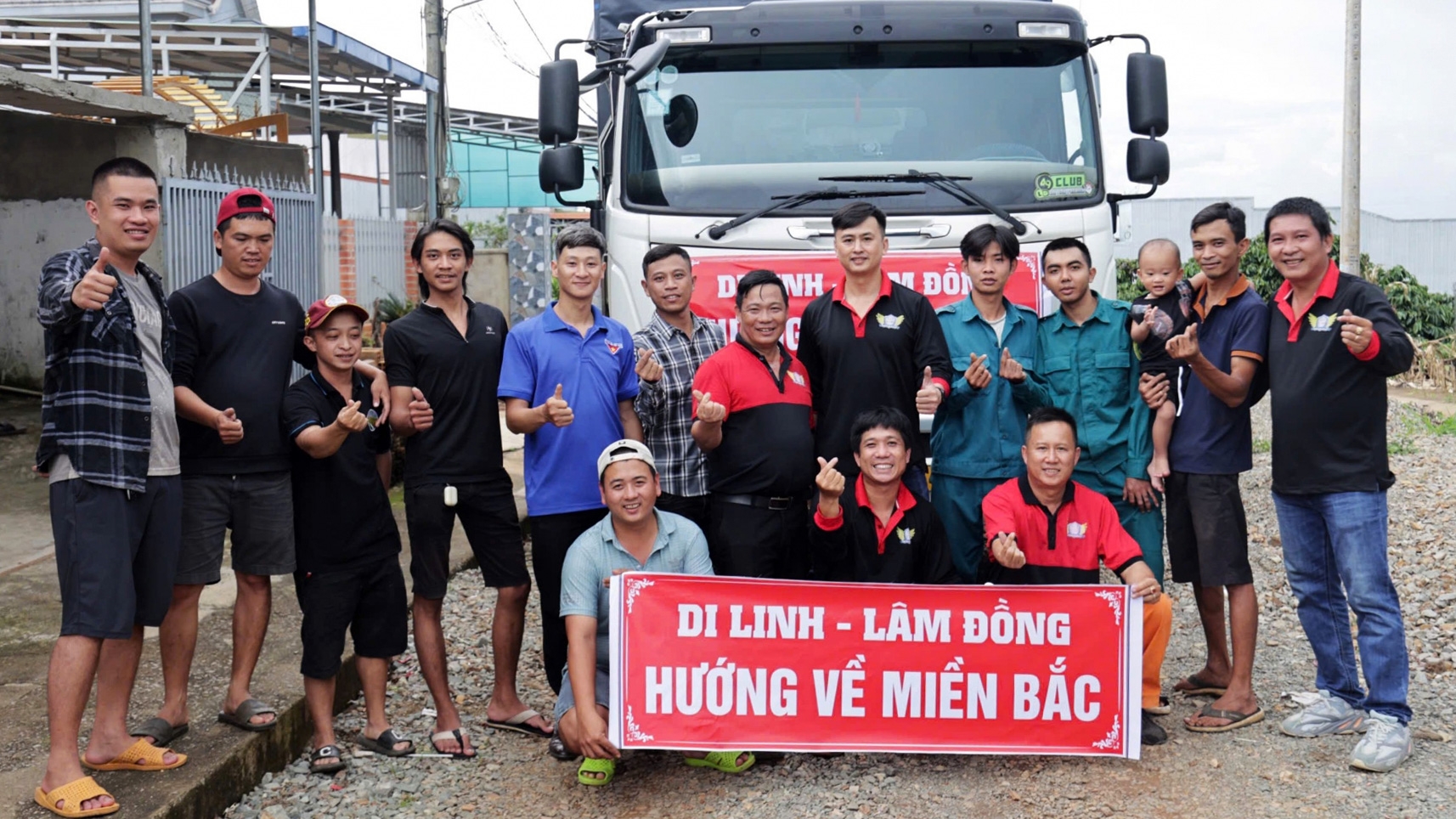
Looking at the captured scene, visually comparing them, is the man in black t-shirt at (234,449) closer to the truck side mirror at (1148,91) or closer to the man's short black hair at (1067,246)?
the man's short black hair at (1067,246)

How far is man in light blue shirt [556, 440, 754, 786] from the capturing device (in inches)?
167

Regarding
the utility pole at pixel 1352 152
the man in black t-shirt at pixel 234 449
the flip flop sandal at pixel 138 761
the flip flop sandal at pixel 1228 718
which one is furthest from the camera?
the utility pole at pixel 1352 152

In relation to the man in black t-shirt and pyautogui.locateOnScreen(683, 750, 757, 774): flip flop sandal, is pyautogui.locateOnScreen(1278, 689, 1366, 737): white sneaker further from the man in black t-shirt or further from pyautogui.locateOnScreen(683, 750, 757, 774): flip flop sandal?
the man in black t-shirt

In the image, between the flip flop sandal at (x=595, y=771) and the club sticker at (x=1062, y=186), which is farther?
the club sticker at (x=1062, y=186)

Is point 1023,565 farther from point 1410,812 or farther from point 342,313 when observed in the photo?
point 342,313

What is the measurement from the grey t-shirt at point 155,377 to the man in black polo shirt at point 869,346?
2.21m

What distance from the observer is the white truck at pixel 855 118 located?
5859mm

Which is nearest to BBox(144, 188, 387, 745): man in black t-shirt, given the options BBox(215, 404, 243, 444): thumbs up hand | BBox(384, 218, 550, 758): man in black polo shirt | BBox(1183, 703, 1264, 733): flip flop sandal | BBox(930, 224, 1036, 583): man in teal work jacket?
BBox(215, 404, 243, 444): thumbs up hand

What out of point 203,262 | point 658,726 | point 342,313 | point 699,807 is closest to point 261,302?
point 342,313

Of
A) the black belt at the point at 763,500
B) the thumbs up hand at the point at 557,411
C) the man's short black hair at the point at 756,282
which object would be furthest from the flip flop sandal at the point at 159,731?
the man's short black hair at the point at 756,282

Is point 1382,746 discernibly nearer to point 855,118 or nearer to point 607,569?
point 607,569

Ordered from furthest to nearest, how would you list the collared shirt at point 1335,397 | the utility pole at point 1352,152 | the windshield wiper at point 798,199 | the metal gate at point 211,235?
the utility pole at point 1352,152 < the metal gate at point 211,235 < the windshield wiper at point 798,199 < the collared shirt at point 1335,397

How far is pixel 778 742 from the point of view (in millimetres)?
4340

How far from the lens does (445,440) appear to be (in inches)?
180
